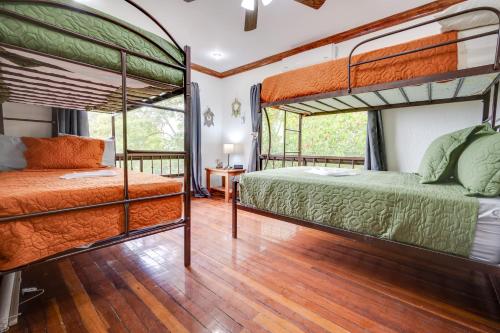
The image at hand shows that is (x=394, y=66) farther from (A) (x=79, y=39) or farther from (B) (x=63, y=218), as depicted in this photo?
(B) (x=63, y=218)

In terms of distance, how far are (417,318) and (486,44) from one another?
63.6 inches

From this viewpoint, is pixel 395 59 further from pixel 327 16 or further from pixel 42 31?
pixel 42 31

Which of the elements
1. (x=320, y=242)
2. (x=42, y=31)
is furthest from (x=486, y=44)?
(x=42, y=31)

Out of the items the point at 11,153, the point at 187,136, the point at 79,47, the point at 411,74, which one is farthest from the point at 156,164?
the point at 411,74

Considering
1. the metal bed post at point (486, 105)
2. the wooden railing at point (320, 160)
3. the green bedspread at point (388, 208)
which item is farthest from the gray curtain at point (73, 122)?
the metal bed post at point (486, 105)

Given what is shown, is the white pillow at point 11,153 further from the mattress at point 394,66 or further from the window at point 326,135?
the window at point 326,135

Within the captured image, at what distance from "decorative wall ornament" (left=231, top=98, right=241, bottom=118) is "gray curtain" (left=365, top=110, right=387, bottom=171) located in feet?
7.75

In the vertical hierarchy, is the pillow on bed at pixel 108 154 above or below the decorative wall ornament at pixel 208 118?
below

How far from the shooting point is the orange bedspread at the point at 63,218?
915 mm

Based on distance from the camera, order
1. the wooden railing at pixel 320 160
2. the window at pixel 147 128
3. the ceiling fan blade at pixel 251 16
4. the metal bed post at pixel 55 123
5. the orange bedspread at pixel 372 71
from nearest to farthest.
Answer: the orange bedspread at pixel 372 71
the ceiling fan blade at pixel 251 16
the metal bed post at pixel 55 123
the wooden railing at pixel 320 160
the window at pixel 147 128

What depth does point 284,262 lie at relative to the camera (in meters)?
1.75

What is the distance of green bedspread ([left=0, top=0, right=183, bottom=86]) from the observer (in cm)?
87

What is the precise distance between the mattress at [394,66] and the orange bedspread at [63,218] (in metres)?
1.52

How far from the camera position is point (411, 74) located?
1548 mm
